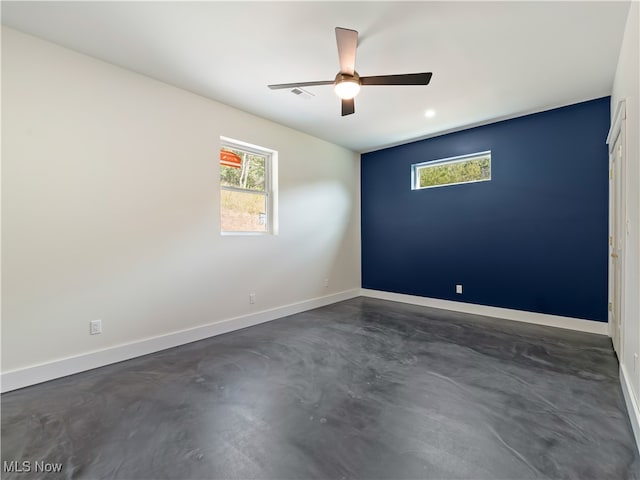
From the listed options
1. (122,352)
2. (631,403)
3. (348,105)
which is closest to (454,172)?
(348,105)

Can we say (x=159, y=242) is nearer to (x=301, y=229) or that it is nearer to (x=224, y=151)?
(x=224, y=151)

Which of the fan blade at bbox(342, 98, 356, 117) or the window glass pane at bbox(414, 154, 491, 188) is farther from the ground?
the fan blade at bbox(342, 98, 356, 117)

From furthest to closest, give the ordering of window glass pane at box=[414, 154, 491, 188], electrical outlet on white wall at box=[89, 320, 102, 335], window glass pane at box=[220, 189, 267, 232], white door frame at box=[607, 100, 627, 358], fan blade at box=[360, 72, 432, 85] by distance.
Answer: 1. window glass pane at box=[414, 154, 491, 188]
2. window glass pane at box=[220, 189, 267, 232]
3. electrical outlet on white wall at box=[89, 320, 102, 335]
4. white door frame at box=[607, 100, 627, 358]
5. fan blade at box=[360, 72, 432, 85]

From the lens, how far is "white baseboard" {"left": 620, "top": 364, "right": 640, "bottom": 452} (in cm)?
160

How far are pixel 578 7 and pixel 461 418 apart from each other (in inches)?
114

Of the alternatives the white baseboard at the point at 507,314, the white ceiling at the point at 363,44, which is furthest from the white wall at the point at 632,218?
the white baseboard at the point at 507,314

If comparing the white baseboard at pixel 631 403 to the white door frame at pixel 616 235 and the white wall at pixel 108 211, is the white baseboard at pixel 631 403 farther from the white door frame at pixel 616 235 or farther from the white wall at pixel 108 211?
the white wall at pixel 108 211

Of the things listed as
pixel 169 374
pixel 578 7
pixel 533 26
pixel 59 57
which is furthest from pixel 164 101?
pixel 578 7

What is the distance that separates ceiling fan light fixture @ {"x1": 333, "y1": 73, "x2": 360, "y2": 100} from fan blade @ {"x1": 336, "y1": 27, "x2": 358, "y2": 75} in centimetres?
4

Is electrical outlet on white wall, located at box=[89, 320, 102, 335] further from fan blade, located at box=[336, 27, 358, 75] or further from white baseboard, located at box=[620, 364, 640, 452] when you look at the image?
white baseboard, located at box=[620, 364, 640, 452]

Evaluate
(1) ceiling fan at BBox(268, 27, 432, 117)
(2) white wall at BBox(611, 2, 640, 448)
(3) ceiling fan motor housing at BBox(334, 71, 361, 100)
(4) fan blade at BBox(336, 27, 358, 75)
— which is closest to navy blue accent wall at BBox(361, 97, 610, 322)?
(2) white wall at BBox(611, 2, 640, 448)

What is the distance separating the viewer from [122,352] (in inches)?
107

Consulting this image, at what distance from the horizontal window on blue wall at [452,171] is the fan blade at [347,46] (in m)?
2.95

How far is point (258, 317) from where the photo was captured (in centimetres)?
387
